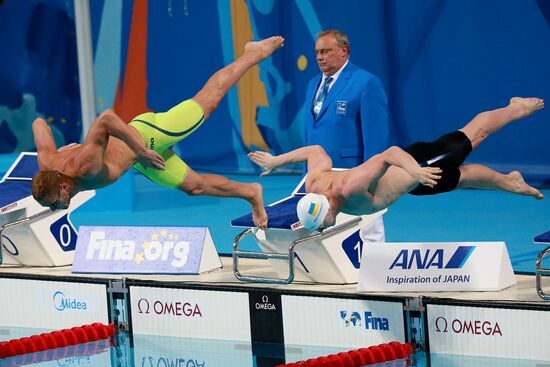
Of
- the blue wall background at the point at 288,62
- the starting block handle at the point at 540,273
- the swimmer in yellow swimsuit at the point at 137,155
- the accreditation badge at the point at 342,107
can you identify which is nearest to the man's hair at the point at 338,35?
the accreditation badge at the point at 342,107

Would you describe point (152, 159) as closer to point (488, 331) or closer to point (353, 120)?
point (353, 120)

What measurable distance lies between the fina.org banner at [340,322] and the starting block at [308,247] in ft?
0.83

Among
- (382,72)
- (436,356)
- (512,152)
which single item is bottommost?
(436,356)

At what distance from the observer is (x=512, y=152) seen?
45.0 ft

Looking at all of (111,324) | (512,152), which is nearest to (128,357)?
(111,324)

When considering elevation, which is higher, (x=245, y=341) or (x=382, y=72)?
(x=382, y=72)

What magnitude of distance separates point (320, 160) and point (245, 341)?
1.51 meters

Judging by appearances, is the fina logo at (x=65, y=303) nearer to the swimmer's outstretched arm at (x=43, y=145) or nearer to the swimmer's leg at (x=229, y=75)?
the swimmer's outstretched arm at (x=43, y=145)

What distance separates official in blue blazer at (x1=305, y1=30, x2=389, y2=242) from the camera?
8883 mm

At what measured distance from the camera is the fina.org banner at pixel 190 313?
895cm

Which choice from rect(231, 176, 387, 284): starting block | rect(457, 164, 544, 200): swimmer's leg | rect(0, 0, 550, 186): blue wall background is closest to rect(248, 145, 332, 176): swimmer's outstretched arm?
rect(231, 176, 387, 284): starting block

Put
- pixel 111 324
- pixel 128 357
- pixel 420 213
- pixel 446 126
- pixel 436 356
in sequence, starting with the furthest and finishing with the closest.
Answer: pixel 446 126 < pixel 420 213 < pixel 111 324 < pixel 128 357 < pixel 436 356

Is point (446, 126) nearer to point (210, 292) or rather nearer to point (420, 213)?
point (420, 213)

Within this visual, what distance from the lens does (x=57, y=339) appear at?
29.9 feet
